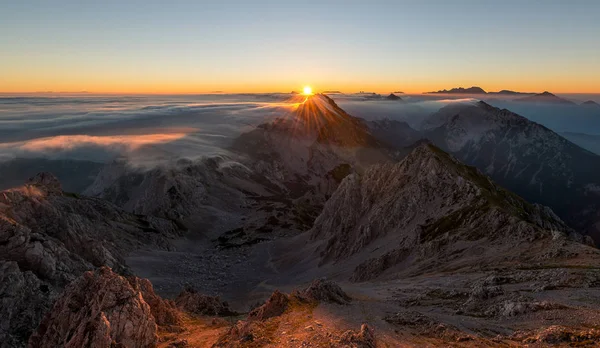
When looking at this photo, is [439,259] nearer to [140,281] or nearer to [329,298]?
[329,298]

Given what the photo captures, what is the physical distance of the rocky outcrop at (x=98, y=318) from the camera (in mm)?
47938

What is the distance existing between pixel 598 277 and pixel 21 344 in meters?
84.3

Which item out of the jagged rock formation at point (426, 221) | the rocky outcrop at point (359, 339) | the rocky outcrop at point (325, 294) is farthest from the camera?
the jagged rock formation at point (426, 221)

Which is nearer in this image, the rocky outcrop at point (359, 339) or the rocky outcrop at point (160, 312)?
the rocky outcrop at point (359, 339)

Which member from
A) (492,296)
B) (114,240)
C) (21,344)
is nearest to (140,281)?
(21,344)

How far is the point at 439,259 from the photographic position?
96562mm

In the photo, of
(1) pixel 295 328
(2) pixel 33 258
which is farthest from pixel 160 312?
(2) pixel 33 258

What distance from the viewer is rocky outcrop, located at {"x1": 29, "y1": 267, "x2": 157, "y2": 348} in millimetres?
47938

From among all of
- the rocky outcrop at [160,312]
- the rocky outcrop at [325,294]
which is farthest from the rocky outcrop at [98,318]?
the rocky outcrop at [325,294]

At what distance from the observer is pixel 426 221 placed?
4870 inches

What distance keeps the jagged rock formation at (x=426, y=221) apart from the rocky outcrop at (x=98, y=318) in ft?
215

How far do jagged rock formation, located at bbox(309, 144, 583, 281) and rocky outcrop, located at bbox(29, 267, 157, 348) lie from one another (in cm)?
6554

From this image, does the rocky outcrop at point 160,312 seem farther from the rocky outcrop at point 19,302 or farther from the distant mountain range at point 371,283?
the rocky outcrop at point 19,302

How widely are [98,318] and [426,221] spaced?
9846 centimetres
